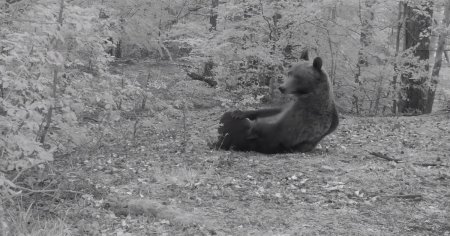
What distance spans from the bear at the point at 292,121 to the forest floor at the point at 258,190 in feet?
0.89

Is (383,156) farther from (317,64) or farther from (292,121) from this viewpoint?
(317,64)

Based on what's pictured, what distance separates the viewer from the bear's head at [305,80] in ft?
24.1

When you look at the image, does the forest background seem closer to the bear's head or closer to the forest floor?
the forest floor

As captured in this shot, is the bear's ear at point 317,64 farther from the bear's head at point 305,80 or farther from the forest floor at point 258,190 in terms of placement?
the forest floor at point 258,190

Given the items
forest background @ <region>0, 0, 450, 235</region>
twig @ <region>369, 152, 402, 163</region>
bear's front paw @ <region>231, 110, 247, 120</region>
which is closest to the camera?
forest background @ <region>0, 0, 450, 235</region>

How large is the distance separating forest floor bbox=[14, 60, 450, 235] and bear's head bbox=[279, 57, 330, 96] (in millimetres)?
1030

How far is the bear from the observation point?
7.39m

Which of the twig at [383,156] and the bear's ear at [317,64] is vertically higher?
the bear's ear at [317,64]

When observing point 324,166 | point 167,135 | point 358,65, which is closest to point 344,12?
point 358,65

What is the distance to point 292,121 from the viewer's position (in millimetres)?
7414

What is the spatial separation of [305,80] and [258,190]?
2.28 m

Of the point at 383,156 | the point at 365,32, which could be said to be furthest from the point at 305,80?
the point at 365,32

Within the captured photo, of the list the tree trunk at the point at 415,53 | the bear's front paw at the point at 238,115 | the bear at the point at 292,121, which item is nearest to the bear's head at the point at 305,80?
the bear at the point at 292,121

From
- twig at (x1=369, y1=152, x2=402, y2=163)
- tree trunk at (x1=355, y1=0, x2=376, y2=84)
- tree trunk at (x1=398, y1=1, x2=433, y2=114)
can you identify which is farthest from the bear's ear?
tree trunk at (x1=398, y1=1, x2=433, y2=114)
